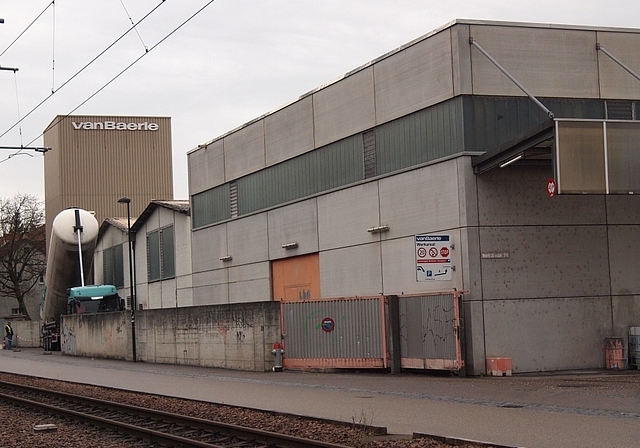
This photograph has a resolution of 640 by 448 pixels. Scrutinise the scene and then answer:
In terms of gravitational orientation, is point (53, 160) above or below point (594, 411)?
above

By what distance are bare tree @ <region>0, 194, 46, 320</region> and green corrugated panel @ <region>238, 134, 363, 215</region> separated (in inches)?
1623

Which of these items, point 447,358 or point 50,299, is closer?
point 447,358

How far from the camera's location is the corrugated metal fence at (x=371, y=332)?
931 inches

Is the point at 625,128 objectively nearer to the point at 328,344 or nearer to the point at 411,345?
the point at 411,345

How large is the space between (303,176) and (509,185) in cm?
993

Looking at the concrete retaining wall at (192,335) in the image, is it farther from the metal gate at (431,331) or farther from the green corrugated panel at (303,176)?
the green corrugated panel at (303,176)

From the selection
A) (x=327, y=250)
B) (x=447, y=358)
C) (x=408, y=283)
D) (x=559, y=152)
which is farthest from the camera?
(x=327, y=250)

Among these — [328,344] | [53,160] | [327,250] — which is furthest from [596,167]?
[53,160]

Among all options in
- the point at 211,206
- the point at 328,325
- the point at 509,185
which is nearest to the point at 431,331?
the point at 328,325

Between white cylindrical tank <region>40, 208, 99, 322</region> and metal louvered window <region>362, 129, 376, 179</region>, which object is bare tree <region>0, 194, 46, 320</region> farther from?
metal louvered window <region>362, 129, 376, 179</region>

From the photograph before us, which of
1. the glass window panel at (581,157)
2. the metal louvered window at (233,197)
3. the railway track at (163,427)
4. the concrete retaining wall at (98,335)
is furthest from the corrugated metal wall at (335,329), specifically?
the concrete retaining wall at (98,335)

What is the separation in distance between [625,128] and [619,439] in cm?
1084

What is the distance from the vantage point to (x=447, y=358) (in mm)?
23484

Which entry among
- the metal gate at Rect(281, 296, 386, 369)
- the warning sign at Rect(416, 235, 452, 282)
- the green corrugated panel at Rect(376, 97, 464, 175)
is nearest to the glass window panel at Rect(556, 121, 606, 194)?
the warning sign at Rect(416, 235, 452, 282)
